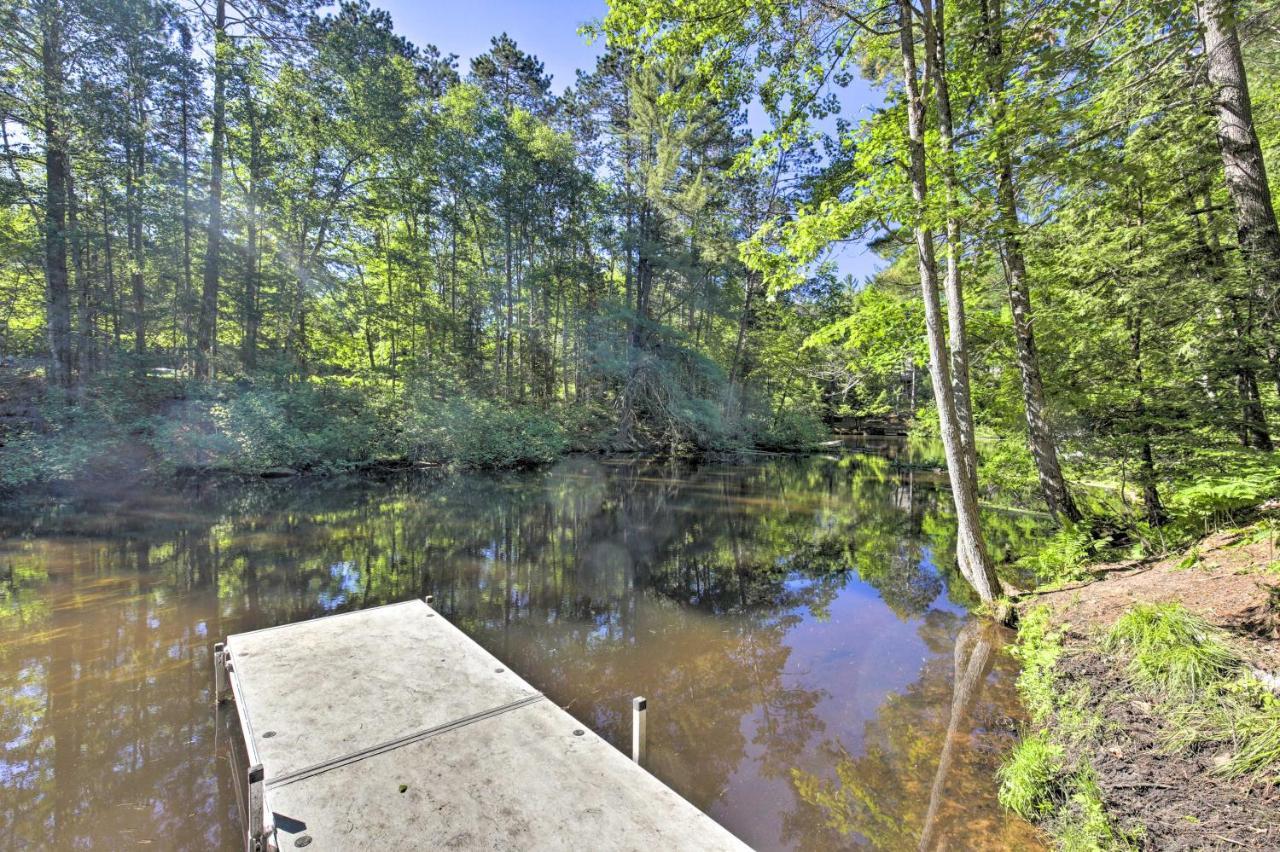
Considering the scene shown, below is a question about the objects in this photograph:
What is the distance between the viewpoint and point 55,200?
1119 cm

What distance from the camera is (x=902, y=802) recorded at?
2.89 metres

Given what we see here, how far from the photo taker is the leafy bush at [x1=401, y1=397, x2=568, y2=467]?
15.7 meters

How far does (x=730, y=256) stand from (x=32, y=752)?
20.2 metres

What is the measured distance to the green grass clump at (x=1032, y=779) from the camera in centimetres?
271

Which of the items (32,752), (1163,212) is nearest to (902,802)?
(32,752)

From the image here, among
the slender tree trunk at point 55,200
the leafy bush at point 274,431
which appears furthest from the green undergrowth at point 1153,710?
the slender tree trunk at point 55,200

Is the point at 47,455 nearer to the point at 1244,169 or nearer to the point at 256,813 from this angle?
the point at 256,813

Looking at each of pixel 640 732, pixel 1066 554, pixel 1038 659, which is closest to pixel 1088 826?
pixel 1038 659

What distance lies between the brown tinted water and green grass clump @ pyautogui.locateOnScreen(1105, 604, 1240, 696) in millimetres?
941

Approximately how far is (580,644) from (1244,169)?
738 cm

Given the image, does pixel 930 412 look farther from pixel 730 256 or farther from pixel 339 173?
pixel 339 173

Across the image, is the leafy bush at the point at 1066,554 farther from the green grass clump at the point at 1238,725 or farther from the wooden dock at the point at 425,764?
the wooden dock at the point at 425,764

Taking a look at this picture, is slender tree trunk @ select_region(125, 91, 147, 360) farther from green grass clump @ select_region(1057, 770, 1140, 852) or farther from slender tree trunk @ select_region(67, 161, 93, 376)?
green grass clump @ select_region(1057, 770, 1140, 852)

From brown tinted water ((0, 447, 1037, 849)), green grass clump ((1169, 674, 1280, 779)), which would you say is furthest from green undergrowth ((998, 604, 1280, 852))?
brown tinted water ((0, 447, 1037, 849))
